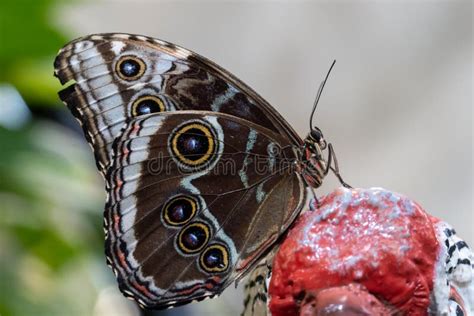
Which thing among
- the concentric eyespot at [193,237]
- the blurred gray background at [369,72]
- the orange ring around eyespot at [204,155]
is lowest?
the blurred gray background at [369,72]

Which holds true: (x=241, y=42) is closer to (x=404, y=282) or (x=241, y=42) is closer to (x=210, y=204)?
(x=210, y=204)

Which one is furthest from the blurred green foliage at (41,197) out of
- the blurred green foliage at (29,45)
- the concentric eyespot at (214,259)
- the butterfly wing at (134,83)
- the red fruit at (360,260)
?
the red fruit at (360,260)

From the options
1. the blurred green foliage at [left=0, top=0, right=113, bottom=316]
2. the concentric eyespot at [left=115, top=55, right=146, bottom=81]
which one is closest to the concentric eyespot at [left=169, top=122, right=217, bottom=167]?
the concentric eyespot at [left=115, top=55, right=146, bottom=81]

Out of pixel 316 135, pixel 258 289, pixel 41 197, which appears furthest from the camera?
pixel 41 197

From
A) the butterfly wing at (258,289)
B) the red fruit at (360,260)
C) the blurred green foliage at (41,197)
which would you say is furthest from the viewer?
the blurred green foliage at (41,197)

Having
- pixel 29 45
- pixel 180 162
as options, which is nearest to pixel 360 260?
pixel 180 162

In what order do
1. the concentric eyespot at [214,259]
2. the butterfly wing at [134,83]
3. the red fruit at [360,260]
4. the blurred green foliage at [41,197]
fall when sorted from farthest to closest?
the blurred green foliage at [41,197]
the butterfly wing at [134,83]
the concentric eyespot at [214,259]
the red fruit at [360,260]

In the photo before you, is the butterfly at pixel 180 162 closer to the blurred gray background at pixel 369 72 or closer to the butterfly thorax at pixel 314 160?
the butterfly thorax at pixel 314 160

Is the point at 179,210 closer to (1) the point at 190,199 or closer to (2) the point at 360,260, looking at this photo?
(1) the point at 190,199

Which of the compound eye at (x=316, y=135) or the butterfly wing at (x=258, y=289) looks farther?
the compound eye at (x=316, y=135)
